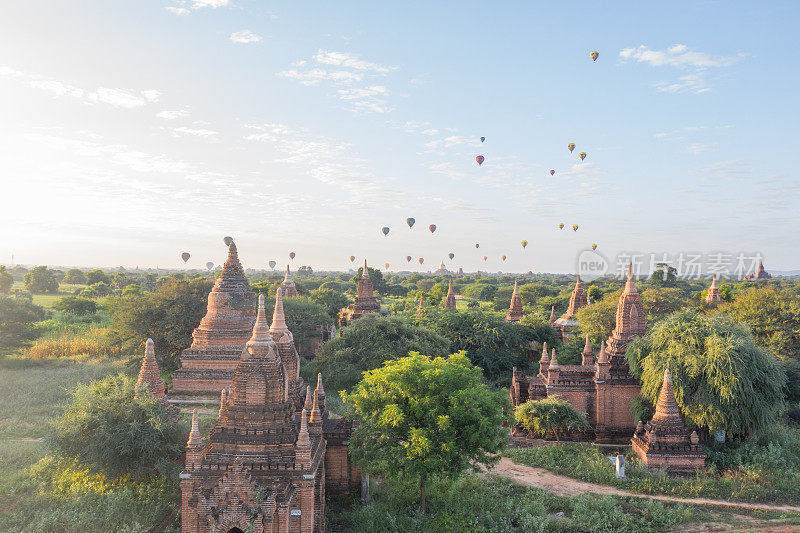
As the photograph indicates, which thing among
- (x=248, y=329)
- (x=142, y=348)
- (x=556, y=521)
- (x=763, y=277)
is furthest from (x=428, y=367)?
(x=763, y=277)

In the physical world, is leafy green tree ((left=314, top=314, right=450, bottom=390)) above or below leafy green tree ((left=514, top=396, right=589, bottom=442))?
above

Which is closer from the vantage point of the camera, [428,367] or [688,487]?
[428,367]

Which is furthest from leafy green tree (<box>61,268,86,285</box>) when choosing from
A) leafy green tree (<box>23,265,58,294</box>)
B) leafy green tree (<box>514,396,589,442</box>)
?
leafy green tree (<box>514,396,589,442</box>)

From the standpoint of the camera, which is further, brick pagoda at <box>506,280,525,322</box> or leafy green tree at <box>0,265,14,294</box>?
leafy green tree at <box>0,265,14,294</box>

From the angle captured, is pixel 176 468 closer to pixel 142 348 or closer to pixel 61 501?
pixel 61 501

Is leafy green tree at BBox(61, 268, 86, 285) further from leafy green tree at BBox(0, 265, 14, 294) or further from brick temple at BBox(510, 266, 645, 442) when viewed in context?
brick temple at BBox(510, 266, 645, 442)

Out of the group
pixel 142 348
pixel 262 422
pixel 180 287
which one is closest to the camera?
pixel 262 422

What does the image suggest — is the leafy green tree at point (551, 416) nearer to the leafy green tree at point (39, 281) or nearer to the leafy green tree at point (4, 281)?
the leafy green tree at point (4, 281)

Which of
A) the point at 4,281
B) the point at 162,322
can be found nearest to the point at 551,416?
the point at 162,322
